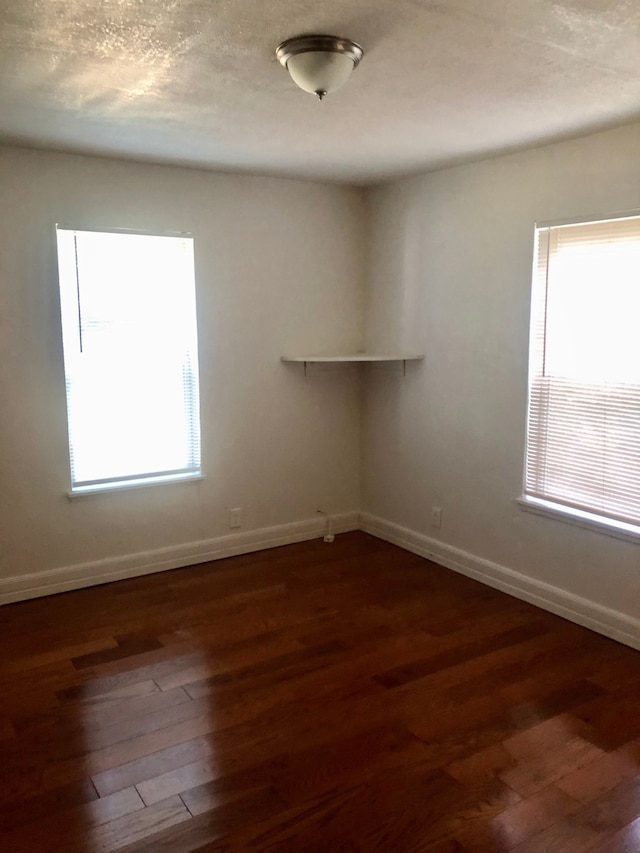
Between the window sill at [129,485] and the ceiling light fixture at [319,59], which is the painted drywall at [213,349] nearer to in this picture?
the window sill at [129,485]

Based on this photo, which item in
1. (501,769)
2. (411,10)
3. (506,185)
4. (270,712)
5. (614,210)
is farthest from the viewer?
(506,185)

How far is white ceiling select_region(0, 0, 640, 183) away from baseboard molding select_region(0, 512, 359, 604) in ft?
7.44

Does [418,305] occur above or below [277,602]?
above

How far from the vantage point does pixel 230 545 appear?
14.3 ft

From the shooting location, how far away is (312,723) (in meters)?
2.55

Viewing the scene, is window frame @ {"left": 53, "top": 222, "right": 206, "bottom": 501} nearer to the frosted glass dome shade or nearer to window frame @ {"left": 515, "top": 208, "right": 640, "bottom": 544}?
the frosted glass dome shade

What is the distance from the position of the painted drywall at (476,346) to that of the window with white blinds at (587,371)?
0.09 m

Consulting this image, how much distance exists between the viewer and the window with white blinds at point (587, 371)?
309 centimetres

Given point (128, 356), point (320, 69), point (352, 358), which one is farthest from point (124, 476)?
point (320, 69)

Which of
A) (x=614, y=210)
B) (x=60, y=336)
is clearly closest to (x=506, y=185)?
(x=614, y=210)

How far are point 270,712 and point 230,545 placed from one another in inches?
71.5

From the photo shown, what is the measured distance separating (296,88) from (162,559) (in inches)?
108

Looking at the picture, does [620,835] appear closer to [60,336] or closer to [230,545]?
[230,545]

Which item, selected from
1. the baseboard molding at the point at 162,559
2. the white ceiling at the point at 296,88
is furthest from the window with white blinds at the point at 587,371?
the baseboard molding at the point at 162,559
